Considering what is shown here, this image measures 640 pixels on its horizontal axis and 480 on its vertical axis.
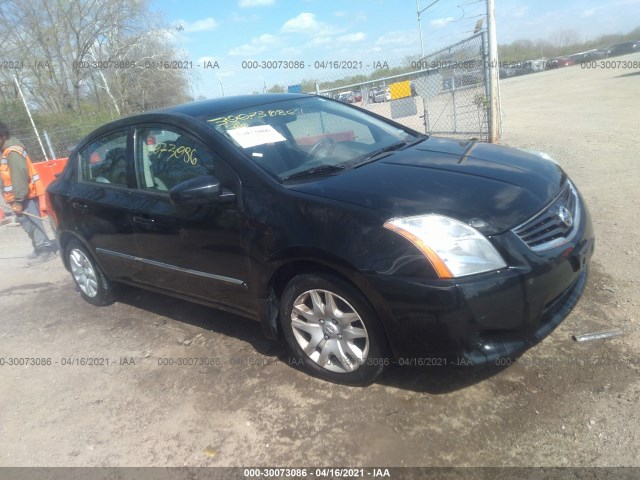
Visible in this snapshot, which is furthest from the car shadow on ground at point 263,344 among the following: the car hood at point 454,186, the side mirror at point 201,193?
the side mirror at point 201,193

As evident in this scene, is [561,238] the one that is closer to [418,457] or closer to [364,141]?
[418,457]

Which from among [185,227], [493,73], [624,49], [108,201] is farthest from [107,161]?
[624,49]

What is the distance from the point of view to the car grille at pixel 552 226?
2564 millimetres

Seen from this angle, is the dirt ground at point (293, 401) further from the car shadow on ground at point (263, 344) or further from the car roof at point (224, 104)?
the car roof at point (224, 104)

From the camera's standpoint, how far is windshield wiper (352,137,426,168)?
3299 millimetres

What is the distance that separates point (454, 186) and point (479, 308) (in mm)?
733

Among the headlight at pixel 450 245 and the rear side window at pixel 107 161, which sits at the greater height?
the rear side window at pixel 107 161

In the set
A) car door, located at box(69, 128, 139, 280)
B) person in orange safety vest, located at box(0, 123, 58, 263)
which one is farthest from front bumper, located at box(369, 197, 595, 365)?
person in orange safety vest, located at box(0, 123, 58, 263)

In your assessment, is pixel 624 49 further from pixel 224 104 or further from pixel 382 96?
pixel 224 104

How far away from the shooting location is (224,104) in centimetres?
384

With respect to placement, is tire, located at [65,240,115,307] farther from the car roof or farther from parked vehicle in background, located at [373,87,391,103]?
parked vehicle in background, located at [373,87,391,103]

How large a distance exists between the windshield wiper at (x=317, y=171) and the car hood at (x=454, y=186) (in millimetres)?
109

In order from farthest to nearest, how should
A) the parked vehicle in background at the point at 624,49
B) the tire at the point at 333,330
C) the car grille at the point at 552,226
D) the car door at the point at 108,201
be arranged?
the parked vehicle in background at the point at 624,49 < the car door at the point at 108,201 < the tire at the point at 333,330 < the car grille at the point at 552,226

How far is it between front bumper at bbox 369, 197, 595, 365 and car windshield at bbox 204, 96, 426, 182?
104 centimetres
